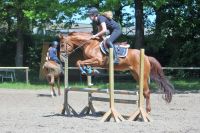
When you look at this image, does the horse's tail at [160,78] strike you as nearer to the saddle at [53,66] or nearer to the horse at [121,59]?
the horse at [121,59]

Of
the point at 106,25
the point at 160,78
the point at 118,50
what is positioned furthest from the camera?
the point at 160,78

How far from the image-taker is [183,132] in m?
10.9

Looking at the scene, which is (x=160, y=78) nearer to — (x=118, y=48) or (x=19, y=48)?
(x=118, y=48)

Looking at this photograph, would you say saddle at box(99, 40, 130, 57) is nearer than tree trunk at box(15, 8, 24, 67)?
Yes

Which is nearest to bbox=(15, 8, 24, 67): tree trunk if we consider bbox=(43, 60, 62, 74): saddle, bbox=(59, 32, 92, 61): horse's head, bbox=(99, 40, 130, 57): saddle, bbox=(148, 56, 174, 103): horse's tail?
bbox=(43, 60, 62, 74): saddle

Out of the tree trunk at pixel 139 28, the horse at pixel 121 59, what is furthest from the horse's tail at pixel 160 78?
the tree trunk at pixel 139 28

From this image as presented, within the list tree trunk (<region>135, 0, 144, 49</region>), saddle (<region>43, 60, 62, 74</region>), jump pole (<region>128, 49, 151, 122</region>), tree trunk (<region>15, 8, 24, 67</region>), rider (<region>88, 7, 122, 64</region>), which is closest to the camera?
jump pole (<region>128, 49, 151, 122</region>)

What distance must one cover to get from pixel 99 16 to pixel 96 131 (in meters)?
3.73

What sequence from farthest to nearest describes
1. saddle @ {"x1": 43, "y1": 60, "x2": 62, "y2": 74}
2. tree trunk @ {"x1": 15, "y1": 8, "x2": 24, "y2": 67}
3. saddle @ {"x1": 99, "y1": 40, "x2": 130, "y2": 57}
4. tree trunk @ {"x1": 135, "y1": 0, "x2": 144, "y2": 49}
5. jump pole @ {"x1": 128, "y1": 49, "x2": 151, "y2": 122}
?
tree trunk @ {"x1": 15, "y1": 8, "x2": 24, "y2": 67}, tree trunk @ {"x1": 135, "y1": 0, "x2": 144, "y2": 49}, saddle @ {"x1": 43, "y1": 60, "x2": 62, "y2": 74}, saddle @ {"x1": 99, "y1": 40, "x2": 130, "y2": 57}, jump pole @ {"x1": 128, "y1": 49, "x2": 151, "y2": 122}

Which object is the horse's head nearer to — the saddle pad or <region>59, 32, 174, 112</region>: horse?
<region>59, 32, 174, 112</region>: horse

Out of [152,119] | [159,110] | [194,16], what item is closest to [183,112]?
[159,110]

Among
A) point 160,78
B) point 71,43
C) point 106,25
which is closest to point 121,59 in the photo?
point 106,25

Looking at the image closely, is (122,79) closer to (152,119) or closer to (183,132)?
(152,119)

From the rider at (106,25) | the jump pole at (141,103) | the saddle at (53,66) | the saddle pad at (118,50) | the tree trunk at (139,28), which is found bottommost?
the jump pole at (141,103)
